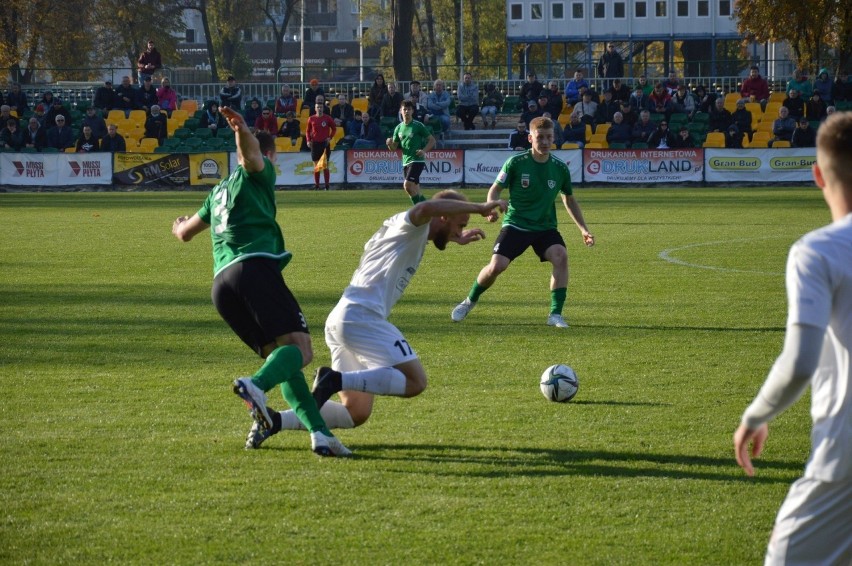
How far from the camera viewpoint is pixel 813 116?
30.5 m

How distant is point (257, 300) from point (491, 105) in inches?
1162

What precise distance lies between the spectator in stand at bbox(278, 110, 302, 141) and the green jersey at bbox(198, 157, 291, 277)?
84.9 feet

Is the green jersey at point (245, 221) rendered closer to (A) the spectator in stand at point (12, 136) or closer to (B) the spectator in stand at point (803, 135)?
(B) the spectator in stand at point (803, 135)

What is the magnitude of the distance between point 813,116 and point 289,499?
2849cm

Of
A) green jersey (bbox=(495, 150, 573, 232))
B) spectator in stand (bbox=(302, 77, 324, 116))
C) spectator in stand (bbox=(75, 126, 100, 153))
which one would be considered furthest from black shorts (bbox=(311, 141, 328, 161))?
green jersey (bbox=(495, 150, 573, 232))

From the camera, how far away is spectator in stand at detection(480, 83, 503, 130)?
34.5 metres

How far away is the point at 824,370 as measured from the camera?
124 inches

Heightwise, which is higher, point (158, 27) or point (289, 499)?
point (158, 27)

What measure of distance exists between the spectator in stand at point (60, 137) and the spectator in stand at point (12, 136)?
794mm

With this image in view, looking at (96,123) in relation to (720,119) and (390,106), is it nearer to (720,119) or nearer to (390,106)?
(390,106)

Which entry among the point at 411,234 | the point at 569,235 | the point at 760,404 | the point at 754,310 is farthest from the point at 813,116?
the point at 760,404

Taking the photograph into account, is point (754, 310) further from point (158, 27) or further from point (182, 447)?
point (158, 27)

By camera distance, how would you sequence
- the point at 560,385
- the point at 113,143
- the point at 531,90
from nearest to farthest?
the point at 560,385
the point at 113,143
the point at 531,90

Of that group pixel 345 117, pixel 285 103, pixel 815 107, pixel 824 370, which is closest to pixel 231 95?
pixel 285 103
